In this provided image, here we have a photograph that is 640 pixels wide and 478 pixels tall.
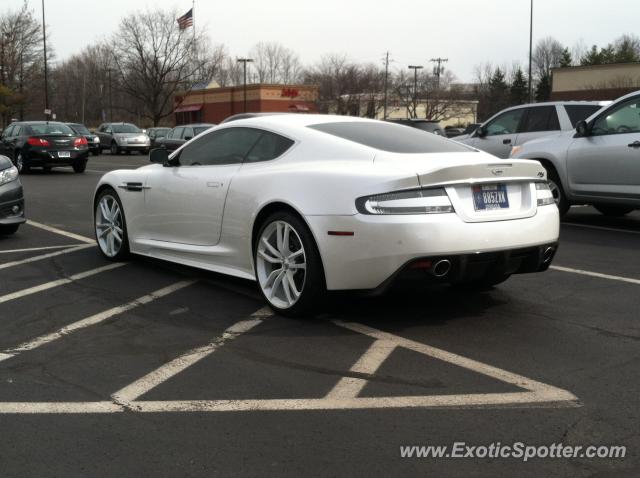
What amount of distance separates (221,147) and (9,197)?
3853mm

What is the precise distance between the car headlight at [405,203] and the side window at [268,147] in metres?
1.11

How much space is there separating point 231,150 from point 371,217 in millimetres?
1854

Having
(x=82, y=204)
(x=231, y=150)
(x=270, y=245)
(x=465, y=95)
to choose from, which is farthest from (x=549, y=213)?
(x=465, y=95)

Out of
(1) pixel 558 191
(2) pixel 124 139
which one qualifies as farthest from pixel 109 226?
(2) pixel 124 139

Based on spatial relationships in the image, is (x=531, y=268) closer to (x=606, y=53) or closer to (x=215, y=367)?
(x=215, y=367)

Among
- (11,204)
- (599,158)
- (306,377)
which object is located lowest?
(306,377)

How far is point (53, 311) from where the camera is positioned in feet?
17.2

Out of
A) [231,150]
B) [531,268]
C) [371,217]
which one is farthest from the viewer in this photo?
[231,150]

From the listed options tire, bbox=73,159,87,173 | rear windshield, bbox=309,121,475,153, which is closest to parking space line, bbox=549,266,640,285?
rear windshield, bbox=309,121,475,153

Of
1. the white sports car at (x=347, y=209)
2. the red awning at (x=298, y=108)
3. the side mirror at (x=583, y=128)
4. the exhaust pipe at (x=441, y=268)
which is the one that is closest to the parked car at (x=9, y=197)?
the white sports car at (x=347, y=209)

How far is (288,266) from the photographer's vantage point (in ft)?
16.0

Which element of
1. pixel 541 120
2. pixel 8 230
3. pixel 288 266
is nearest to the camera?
pixel 288 266

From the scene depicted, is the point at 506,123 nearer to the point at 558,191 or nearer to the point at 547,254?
the point at 558,191

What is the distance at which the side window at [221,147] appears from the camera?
565cm
